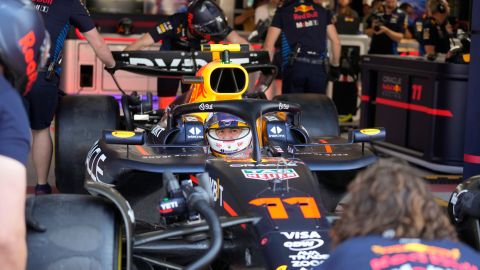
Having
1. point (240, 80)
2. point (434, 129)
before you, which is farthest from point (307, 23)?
point (240, 80)

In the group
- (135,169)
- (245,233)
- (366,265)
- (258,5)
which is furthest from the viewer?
(258,5)

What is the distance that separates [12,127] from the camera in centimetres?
299

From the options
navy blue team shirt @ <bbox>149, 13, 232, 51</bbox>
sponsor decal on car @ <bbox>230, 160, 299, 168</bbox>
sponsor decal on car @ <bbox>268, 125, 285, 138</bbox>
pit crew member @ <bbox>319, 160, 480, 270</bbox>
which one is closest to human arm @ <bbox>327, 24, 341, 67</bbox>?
navy blue team shirt @ <bbox>149, 13, 232, 51</bbox>

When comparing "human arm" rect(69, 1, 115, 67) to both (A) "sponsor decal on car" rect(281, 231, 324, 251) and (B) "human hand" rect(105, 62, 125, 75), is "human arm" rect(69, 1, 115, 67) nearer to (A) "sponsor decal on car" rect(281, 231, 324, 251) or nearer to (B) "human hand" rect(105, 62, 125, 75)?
(B) "human hand" rect(105, 62, 125, 75)

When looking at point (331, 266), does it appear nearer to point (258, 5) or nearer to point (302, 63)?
point (302, 63)

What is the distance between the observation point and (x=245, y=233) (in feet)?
14.3

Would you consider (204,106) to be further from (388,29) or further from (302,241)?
(388,29)

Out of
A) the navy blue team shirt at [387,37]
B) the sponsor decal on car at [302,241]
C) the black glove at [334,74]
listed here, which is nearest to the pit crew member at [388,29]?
the navy blue team shirt at [387,37]

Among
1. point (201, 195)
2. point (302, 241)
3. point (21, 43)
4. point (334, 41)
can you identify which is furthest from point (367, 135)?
point (334, 41)

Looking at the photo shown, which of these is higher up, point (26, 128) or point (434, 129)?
point (26, 128)

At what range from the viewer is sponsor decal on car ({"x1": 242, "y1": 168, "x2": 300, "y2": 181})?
4.64 m

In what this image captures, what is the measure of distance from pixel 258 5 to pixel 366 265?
42.4 ft

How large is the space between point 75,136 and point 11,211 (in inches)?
160

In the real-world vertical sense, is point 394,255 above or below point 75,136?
above
